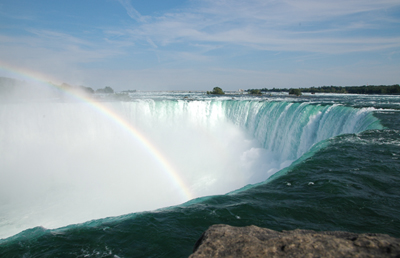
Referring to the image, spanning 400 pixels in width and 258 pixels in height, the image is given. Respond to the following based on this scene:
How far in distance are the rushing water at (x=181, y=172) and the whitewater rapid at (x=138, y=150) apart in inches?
3.4

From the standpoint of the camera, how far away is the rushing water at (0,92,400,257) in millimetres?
4148

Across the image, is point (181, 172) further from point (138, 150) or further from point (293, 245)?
point (293, 245)

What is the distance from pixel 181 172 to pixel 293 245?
14.7 meters

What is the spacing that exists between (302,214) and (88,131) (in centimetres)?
1791

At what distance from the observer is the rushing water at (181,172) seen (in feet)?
13.6

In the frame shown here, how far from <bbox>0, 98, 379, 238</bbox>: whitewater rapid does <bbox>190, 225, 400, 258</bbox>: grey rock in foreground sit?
28.0 feet

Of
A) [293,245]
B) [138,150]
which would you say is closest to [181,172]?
[138,150]

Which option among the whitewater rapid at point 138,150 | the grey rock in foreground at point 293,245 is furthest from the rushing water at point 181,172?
the grey rock in foreground at point 293,245

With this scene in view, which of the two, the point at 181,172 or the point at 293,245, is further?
the point at 181,172

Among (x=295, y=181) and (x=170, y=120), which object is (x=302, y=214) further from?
(x=170, y=120)

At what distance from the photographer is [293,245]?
187cm

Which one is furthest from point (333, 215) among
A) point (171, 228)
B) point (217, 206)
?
point (171, 228)

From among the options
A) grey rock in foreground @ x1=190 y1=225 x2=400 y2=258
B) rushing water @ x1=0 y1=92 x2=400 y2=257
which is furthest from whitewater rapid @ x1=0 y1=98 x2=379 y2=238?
grey rock in foreground @ x1=190 y1=225 x2=400 y2=258

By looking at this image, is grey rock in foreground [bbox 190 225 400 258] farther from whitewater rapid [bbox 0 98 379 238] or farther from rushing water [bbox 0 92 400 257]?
whitewater rapid [bbox 0 98 379 238]
